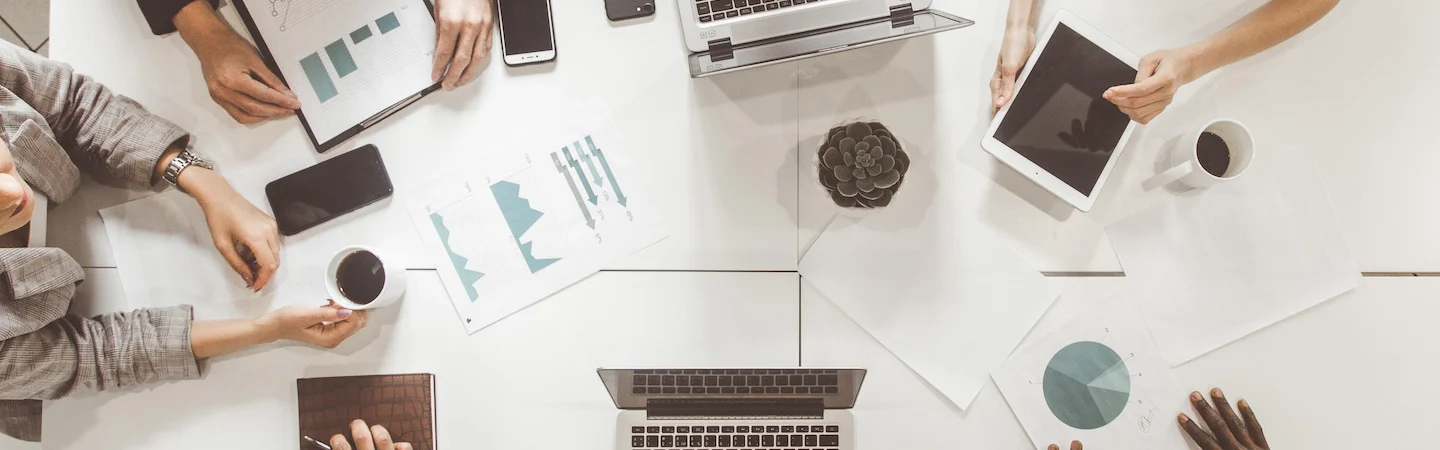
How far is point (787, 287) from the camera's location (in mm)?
1009

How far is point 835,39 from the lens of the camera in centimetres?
94

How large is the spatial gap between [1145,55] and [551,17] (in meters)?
0.85

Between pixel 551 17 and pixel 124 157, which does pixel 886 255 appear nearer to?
pixel 551 17

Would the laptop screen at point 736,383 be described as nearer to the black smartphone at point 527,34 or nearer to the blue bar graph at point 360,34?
the black smartphone at point 527,34

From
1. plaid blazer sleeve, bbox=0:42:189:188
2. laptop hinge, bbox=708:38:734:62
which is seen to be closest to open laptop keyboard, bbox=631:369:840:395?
laptop hinge, bbox=708:38:734:62

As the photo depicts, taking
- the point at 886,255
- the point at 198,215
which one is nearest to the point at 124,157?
the point at 198,215

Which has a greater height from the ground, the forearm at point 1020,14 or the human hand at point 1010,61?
the forearm at point 1020,14

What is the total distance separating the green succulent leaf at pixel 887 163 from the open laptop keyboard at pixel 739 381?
0.28 m

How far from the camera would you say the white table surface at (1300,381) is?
995 millimetres

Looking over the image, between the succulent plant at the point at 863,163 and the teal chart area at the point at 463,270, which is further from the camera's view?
the teal chart area at the point at 463,270

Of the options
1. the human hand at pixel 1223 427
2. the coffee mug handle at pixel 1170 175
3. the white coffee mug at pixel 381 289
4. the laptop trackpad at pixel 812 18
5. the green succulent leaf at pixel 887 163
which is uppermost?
the laptop trackpad at pixel 812 18

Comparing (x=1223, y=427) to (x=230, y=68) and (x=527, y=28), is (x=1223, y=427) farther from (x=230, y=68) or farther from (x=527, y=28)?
(x=230, y=68)

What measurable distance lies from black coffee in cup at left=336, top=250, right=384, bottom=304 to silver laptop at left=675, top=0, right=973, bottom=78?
1.77ft

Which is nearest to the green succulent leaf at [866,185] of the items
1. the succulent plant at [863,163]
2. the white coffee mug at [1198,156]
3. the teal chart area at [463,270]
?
the succulent plant at [863,163]
